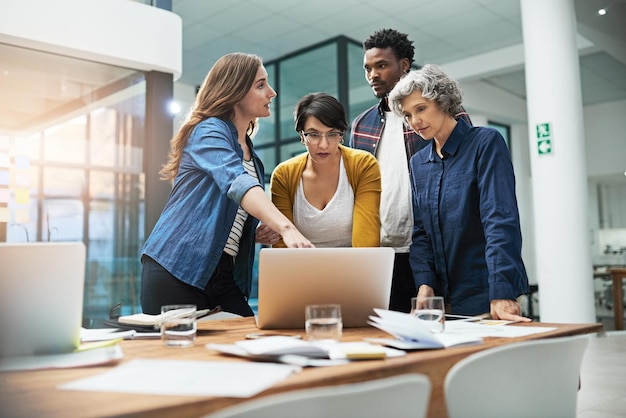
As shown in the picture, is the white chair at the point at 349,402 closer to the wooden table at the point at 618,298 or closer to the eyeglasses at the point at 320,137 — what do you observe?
the eyeglasses at the point at 320,137

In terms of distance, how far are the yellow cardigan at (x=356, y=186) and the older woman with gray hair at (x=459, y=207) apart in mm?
150

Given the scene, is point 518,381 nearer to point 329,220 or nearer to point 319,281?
point 319,281

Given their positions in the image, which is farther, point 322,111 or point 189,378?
point 322,111

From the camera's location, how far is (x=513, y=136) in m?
10.1

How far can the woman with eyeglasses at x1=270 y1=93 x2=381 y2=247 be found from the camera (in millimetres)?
2088

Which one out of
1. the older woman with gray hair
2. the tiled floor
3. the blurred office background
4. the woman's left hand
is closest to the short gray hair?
the older woman with gray hair

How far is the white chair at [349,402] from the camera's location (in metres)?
0.63

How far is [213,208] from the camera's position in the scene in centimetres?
188

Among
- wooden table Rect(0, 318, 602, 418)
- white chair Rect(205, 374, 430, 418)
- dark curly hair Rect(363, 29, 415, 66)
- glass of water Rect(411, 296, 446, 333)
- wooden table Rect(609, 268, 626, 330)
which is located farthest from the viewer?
wooden table Rect(609, 268, 626, 330)

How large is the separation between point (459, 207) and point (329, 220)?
451 mm

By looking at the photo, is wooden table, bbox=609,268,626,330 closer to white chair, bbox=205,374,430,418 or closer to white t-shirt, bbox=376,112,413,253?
white t-shirt, bbox=376,112,413,253

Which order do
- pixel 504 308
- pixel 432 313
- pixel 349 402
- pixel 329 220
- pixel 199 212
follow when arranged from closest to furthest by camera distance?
pixel 349 402, pixel 432 313, pixel 504 308, pixel 199 212, pixel 329 220

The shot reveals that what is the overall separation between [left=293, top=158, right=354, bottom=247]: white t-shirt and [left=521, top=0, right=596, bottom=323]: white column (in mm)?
3581

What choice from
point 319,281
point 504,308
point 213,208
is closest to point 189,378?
point 319,281
